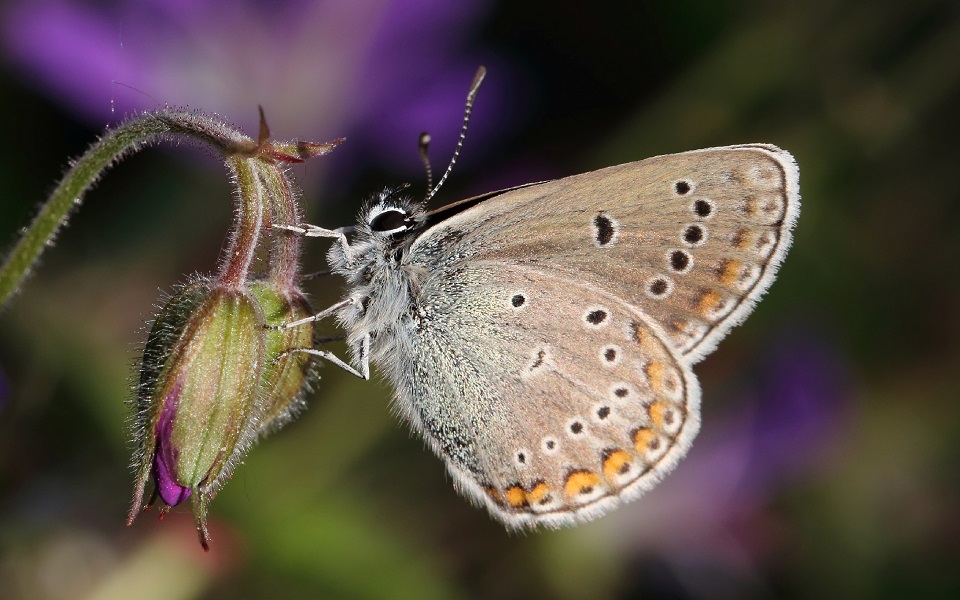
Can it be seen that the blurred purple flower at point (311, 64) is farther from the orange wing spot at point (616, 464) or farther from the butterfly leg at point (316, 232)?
the orange wing spot at point (616, 464)

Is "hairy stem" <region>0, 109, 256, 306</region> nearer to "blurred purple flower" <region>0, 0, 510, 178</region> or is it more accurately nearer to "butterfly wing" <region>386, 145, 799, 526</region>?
"butterfly wing" <region>386, 145, 799, 526</region>

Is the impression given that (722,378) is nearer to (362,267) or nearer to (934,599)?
(934,599)

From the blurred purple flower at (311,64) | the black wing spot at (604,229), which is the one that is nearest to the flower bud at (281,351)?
the black wing spot at (604,229)

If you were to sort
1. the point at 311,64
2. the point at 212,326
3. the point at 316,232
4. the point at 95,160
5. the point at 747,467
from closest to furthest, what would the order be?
the point at 95,160
the point at 212,326
the point at 316,232
the point at 747,467
the point at 311,64

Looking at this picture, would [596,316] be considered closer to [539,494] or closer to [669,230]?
[669,230]

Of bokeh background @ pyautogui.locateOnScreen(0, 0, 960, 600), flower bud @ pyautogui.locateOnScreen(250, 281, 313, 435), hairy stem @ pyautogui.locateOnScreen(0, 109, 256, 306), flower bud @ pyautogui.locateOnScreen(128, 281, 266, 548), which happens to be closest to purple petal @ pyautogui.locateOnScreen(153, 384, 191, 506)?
flower bud @ pyautogui.locateOnScreen(128, 281, 266, 548)

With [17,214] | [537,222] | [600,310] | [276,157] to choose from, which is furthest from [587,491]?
[17,214]

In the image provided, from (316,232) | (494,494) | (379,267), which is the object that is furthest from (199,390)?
(494,494)
